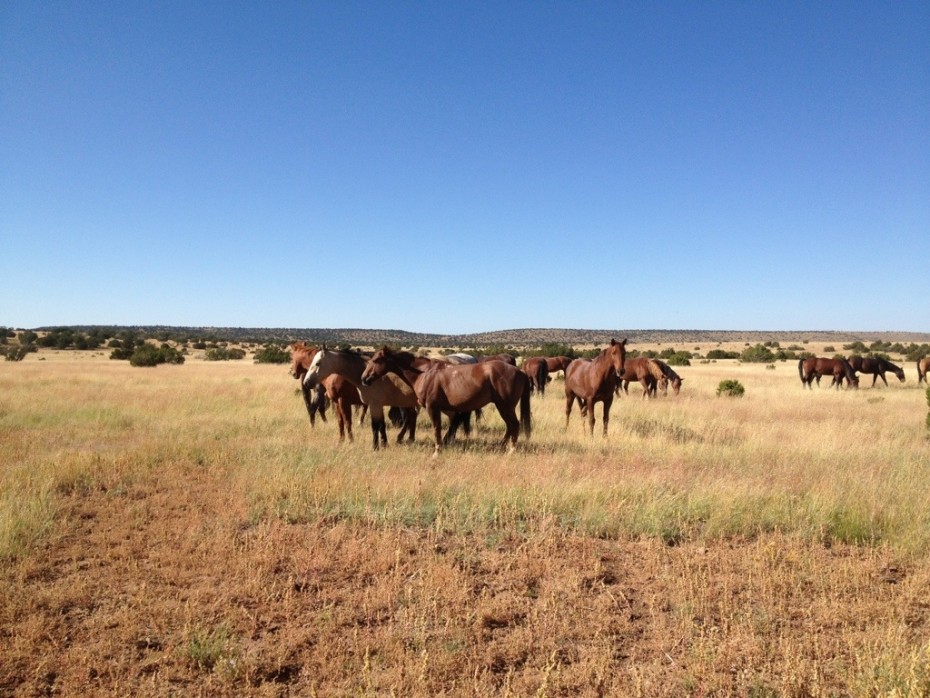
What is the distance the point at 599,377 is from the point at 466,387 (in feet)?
12.0

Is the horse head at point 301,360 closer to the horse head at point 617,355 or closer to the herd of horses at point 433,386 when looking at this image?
the herd of horses at point 433,386

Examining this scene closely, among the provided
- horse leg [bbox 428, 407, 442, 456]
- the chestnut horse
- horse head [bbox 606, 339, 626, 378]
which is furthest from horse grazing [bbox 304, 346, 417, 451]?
horse head [bbox 606, 339, 626, 378]

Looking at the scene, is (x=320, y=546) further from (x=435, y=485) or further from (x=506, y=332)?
(x=506, y=332)

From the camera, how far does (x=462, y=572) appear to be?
507 cm

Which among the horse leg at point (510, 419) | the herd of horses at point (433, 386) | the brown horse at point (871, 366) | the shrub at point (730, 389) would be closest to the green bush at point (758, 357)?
the brown horse at point (871, 366)

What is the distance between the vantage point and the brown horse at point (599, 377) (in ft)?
39.0

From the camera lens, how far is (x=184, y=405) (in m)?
16.6

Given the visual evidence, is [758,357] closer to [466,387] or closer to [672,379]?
[672,379]

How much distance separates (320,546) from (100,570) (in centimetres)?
199

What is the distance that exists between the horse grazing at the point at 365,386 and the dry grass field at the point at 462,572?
97cm

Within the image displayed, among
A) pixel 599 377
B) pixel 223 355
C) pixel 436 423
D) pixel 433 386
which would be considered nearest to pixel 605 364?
pixel 599 377

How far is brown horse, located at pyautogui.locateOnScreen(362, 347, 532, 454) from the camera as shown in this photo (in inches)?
405

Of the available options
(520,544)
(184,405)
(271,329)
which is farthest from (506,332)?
(520,544)

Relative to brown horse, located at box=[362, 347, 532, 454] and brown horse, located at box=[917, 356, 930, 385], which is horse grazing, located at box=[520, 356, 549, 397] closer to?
brown horse, located at box=[362, 347, 532, 454]
